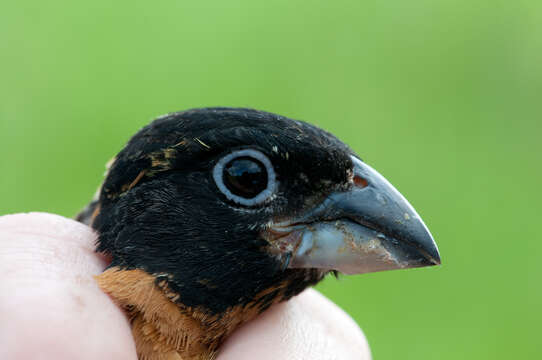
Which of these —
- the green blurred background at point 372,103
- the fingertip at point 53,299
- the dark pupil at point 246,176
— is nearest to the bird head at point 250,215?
the dark pupil at point 246,176

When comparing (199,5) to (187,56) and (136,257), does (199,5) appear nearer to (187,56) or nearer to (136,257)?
(187,56)

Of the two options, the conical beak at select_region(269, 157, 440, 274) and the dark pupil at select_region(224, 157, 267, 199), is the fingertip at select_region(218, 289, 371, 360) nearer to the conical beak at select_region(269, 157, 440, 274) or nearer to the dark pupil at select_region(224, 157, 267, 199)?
the conical beak at select_region(269, 157, 440, 274)

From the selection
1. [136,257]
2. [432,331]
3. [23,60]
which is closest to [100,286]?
[136,257]

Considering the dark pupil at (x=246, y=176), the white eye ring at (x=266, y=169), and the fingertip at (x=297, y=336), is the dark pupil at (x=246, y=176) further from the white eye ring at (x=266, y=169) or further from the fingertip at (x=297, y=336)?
the fingertip at (x=297, y=336)

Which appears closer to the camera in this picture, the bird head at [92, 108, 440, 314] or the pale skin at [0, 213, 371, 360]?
the pale skin at [0, 213, 371, 360]

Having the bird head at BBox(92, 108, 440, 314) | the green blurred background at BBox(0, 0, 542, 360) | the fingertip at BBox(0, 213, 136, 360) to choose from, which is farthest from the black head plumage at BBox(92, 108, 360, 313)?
the green blurred background at BBox(0, 0, 542, 360)

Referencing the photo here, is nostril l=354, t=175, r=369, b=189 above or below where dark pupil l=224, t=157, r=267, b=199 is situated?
above
